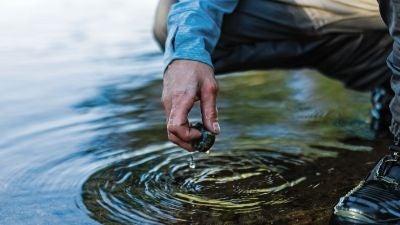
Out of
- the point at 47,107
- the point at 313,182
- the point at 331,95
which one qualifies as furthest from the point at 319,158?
the point at 47,107

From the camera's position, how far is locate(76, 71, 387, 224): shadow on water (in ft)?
6.31

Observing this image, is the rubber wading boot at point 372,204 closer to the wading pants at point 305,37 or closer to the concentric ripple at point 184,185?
the concentric ripple at point 184,185

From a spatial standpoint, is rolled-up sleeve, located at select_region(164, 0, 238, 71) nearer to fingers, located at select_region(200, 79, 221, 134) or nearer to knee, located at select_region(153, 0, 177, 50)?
fingers, located at select_region(200, 79, 221, 134)

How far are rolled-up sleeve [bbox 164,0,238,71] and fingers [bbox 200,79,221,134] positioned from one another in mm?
106

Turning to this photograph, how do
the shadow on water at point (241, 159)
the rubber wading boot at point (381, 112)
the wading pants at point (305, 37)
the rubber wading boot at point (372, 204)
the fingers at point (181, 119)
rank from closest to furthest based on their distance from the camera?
the rubber wading boot at point (372, 204) → the fingers at point (181, 119) → the shadow on water at point (241, 159) → the wading pants at point (305, 37) → the rubber wading boot at point (381, 112)

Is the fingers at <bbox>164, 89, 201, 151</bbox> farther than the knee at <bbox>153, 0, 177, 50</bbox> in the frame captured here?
No

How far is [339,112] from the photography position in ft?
9.59

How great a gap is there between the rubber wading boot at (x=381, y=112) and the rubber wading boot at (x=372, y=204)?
2.78 ft

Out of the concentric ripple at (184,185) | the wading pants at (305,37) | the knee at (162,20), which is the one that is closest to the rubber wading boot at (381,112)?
the wading pants at (305,37)

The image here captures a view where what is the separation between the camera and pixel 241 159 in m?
2.33

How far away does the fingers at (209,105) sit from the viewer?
6.14ft

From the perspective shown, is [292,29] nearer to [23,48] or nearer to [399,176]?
[399,176]

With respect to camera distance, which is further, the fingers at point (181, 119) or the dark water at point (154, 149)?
the dark water at point (154, 149)

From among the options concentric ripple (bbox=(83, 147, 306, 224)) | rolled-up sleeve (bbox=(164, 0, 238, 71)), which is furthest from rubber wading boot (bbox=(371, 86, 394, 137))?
rolled-up sleeve (bbox=(164, 0, 238, 71))
